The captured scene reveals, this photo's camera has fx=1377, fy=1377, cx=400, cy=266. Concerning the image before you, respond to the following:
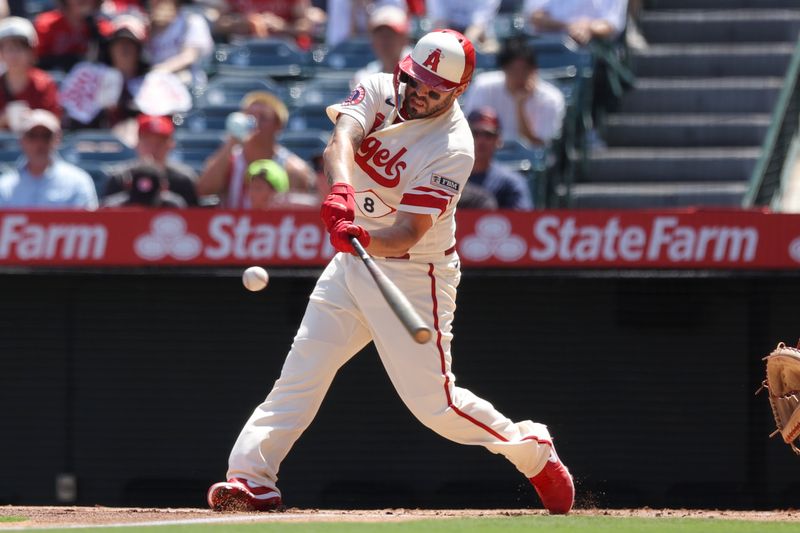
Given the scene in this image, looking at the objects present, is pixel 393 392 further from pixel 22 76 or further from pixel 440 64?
pixel 22 76

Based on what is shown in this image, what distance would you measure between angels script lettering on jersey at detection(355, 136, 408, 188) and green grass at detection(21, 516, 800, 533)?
126cm

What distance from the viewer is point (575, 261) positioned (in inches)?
267

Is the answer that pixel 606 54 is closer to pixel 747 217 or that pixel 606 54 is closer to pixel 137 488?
pixel 747 217

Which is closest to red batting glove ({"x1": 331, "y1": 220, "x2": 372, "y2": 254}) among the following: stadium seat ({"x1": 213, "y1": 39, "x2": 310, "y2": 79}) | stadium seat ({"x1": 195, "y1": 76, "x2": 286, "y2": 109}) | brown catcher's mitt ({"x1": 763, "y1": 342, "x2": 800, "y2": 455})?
brown catcher's mitt ({"x1": 763, "y1": 342, "x2": 800, "y2": 455})

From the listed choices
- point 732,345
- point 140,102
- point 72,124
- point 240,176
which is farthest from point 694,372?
point 72,124

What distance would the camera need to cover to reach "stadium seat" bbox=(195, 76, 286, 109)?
10164 mm

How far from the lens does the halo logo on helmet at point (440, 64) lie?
16.1ft

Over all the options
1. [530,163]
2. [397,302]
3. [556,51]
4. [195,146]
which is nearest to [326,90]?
[195,146]

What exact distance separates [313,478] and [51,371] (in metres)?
1.45

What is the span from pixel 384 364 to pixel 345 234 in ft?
2.36

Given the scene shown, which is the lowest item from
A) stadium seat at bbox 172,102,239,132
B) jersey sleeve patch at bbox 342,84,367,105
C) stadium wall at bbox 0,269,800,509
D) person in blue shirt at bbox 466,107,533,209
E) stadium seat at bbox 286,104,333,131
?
stadium wall at bbox 0,269,800,509

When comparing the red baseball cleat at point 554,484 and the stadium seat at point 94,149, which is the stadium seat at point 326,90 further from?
the red baseball cleat at point 554,484

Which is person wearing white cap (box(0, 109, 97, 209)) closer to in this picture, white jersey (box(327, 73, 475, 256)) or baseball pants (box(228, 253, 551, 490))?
baseball pants (box(228, 253, 551, 490))

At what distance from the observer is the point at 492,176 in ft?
26.0
